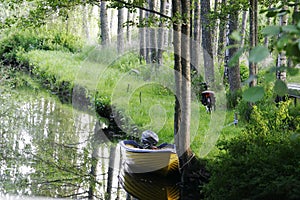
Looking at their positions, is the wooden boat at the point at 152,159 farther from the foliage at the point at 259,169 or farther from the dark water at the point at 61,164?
the foliage at the point at 259,169

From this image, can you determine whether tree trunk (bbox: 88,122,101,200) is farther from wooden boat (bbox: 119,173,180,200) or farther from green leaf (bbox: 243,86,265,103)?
green leaf (bbox: 243,86,265,103)

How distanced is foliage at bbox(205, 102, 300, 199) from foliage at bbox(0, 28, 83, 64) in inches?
960

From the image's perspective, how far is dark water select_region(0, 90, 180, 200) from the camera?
8.86m

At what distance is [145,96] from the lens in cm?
1564

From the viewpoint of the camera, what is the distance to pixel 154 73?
1375 cm

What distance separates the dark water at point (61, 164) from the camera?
349 inches

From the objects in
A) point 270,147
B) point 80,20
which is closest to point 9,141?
point 270,147

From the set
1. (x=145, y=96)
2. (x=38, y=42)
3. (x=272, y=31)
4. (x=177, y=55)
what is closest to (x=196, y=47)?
(x=145, y=96)

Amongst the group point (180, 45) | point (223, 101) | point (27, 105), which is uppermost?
point (180, 45)

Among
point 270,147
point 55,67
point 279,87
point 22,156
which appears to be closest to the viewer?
point 279,87

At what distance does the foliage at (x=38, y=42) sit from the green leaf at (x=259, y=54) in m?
28.3

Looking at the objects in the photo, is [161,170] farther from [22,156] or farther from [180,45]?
[22,156]

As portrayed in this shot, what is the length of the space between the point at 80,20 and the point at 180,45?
3749 cm

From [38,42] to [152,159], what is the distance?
2396cm
